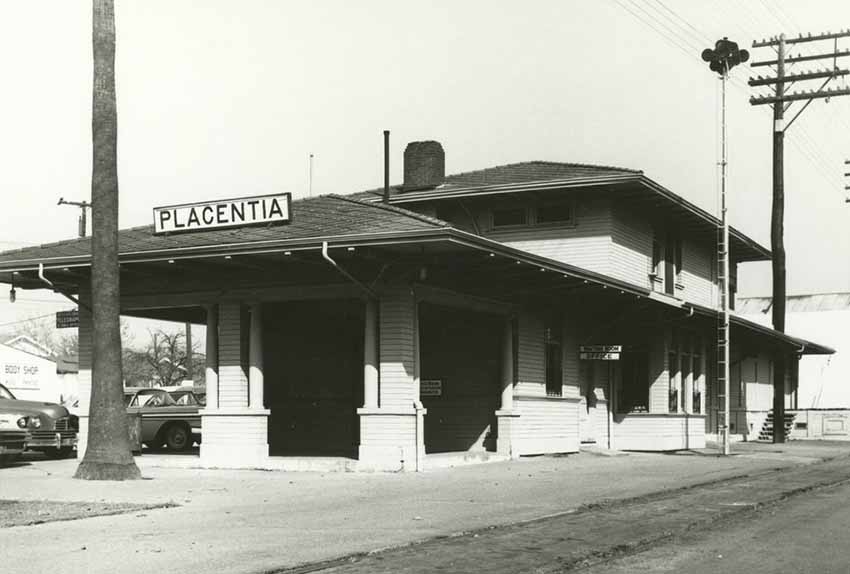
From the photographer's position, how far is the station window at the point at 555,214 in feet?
98.0

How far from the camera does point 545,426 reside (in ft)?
84.2

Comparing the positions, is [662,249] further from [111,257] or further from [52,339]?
[52,339]

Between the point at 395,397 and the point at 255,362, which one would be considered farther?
the point at 255,362

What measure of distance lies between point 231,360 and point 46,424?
14.2 ft

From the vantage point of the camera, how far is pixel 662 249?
3303 centimetres

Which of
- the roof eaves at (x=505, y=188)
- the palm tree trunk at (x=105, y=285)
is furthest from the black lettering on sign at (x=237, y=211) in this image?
the roof eaves at (x=505, y=188)

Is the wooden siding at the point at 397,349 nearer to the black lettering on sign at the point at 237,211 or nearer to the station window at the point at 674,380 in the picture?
the black lettering on sign at the point at 237,211

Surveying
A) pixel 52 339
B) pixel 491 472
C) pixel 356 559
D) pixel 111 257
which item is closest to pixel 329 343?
pixel 491 472

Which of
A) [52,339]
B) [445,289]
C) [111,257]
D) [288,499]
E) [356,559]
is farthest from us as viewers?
[52,339]

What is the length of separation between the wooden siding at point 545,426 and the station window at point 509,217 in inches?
228

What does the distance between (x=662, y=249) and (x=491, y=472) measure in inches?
582

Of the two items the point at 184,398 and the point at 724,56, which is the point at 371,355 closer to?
the point at 184,398

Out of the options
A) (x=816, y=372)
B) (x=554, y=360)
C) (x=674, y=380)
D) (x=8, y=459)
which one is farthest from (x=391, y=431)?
(x=816, y=372)

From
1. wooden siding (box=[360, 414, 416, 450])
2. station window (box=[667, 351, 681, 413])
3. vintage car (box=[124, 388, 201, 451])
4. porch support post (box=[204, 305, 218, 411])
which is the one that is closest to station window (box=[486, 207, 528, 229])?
station window (box=[667, 351, 681, 413])
